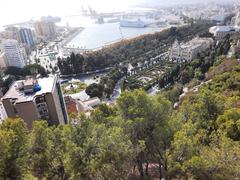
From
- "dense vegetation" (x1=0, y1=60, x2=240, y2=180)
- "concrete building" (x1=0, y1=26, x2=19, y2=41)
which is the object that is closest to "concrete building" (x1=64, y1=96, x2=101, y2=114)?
"dense vegetation" (x1=0, y1=60, x2=240, y2=180)

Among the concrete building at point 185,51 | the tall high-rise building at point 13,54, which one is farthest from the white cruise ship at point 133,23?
the tall high-rise building at point 13,54

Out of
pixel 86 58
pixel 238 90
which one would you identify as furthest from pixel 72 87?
pixel 238 90

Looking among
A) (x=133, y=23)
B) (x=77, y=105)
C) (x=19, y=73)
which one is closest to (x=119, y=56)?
(x=19, y=73)

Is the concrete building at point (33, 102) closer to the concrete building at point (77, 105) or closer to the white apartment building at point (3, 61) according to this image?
the concrete building at point (77, 105)

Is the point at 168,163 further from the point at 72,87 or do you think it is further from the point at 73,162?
the point at 72,87

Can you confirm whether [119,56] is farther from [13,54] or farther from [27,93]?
[27,93]

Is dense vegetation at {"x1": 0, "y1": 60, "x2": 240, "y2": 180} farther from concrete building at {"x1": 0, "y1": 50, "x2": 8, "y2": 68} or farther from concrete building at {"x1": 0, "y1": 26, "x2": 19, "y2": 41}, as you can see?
concrete building at {"x1": 0, "y1": 26, "x2": 19, "y2": 41}

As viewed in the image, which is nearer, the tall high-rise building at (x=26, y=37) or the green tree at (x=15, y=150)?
the green tree at (x=15, y=150)
